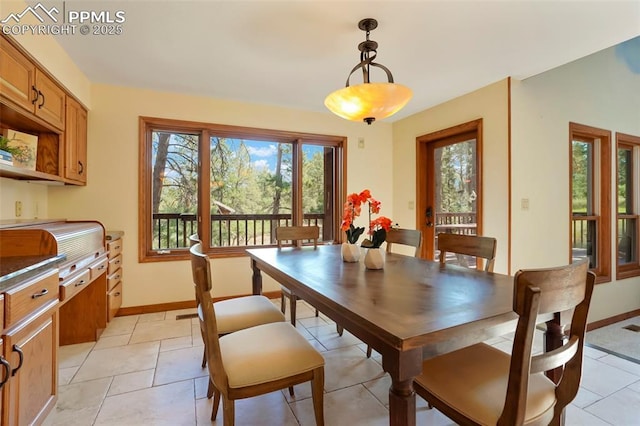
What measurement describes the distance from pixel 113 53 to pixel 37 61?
56 centimetres

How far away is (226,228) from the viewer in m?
3.73

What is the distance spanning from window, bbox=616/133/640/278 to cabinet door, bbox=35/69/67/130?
6.25m

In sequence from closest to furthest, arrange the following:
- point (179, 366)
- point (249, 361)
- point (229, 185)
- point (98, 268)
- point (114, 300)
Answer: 1. point (249, 361)
2. point (179, 366)
3. point (98, 268)
4. point (114, 300)
5. point (229, 185)

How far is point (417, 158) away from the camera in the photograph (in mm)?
3990

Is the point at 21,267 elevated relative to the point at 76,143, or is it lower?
lower

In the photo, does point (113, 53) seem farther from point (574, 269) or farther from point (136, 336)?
point (574, 269)

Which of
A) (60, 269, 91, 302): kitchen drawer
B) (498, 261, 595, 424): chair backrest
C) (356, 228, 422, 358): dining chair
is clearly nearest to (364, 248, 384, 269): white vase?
(356, 228, 422, 358): dining chair

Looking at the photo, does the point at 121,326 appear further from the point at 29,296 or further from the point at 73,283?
the point at 29,296

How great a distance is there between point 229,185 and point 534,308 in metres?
3.42

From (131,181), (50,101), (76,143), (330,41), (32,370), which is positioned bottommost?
(32,370)

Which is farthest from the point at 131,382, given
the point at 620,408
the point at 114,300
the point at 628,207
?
the point at 628,207

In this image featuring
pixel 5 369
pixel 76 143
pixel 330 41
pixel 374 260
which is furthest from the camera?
pixel 76 143

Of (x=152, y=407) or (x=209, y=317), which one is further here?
(x=152, y=407)

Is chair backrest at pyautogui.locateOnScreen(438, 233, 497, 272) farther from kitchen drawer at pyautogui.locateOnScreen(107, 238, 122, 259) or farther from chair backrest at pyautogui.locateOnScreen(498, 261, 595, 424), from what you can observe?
kitchen drawer at pyautogui.locateOnScreen(107, 238, 122, 259)
